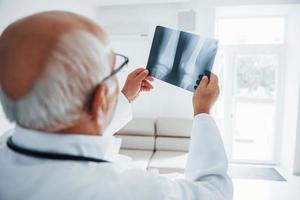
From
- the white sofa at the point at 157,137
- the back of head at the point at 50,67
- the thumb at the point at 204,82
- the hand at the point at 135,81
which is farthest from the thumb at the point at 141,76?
the white sofa at the point at 157,137

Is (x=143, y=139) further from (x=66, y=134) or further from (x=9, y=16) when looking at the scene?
(x=66, y=134)

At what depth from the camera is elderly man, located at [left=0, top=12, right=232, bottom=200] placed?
0.48 metres

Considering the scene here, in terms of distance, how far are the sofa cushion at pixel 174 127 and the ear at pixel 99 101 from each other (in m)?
3.01

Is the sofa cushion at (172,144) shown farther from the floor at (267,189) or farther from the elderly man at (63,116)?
the elderly man at (63,116)

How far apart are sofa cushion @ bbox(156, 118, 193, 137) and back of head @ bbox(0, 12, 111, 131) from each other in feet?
10.0

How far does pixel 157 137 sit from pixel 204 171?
302cm

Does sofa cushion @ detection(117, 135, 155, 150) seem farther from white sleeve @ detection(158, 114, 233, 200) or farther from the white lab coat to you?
the white lab coat

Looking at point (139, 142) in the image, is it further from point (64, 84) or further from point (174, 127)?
point (64, 84)

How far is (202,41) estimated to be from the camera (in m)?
0.91

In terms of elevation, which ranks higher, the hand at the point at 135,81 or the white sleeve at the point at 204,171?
the hand at the point at 135,81

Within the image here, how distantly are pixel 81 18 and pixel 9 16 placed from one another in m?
1.87

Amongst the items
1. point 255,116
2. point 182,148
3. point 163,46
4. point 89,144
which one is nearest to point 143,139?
point 182,148

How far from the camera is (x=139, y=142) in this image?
363 cm

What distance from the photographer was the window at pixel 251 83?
3.95m
